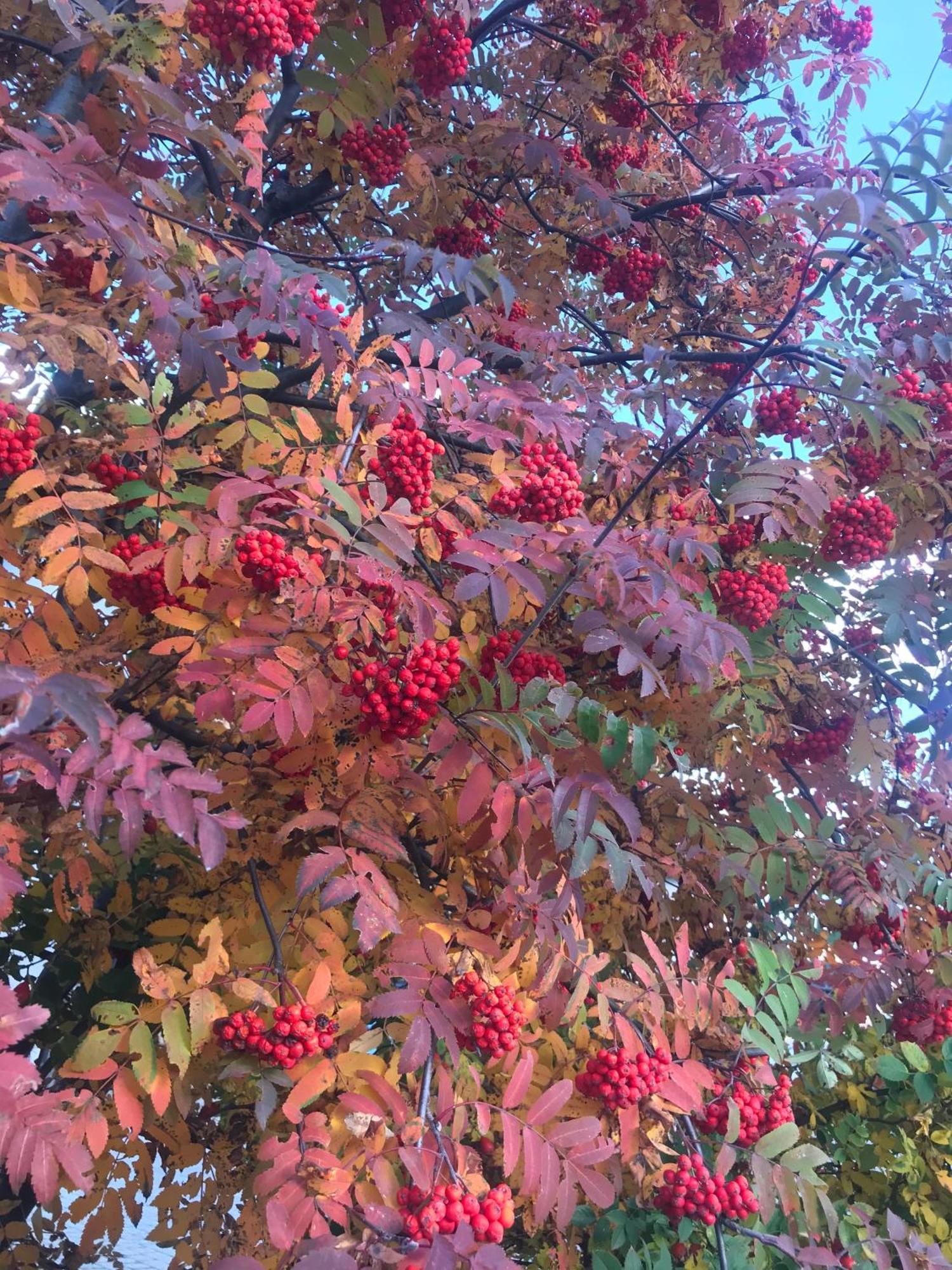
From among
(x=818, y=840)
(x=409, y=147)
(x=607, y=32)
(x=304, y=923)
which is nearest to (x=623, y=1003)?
(x=304, y=923)

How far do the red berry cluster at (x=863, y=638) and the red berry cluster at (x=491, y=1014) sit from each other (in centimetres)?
280

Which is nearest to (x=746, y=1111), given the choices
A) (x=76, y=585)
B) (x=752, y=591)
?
(x=752, y=591)

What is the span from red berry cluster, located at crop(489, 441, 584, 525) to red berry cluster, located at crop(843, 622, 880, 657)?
7.01 ft

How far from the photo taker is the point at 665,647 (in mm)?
2297

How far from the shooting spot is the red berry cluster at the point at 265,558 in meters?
1.90

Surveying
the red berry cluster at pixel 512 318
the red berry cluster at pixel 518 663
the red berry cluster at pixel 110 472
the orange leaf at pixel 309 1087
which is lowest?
the orange leaf at pixel 309 1087

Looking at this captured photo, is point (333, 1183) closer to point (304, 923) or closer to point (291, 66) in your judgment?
point (304, 923)

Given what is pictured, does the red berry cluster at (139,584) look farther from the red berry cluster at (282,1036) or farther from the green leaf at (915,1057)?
the green leaf at (915,1057)

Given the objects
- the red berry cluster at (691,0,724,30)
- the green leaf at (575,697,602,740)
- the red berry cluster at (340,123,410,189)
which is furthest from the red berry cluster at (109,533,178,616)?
the red berry cluster at (691,0,724,30)

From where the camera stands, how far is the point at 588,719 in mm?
2061

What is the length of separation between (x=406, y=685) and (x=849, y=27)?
5697 mm

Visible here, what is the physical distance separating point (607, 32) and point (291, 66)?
1.51 metres

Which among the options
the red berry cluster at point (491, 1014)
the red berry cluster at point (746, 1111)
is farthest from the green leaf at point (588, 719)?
the red berry cluster at point (746, 1111)

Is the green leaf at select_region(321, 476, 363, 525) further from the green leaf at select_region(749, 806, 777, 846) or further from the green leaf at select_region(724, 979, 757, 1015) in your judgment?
the green leaf at select_region(749, 806, 777, 846)
